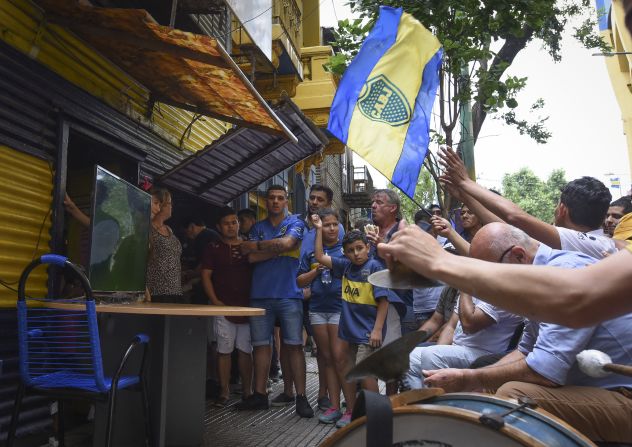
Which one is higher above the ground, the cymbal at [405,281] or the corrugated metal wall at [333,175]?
the corrugated metal wall at [333,175]

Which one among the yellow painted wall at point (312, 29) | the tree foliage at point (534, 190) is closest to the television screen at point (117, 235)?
the yellow painted wall at point (312, 29)

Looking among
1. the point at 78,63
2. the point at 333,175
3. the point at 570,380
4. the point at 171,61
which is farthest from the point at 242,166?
the point at 333,175

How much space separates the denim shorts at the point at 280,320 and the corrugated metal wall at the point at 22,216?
215 cm

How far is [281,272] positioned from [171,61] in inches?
99.2

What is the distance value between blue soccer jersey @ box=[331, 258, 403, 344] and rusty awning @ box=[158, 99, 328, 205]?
2.33 m

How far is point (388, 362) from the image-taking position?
5.97 feet

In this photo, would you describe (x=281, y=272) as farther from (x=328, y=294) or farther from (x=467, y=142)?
(x=467, y=142)

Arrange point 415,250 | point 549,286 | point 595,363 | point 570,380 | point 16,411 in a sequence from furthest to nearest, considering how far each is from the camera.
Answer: point 16,411 < point 570,380 < point 595,363 < point 415,250 < point 549,286

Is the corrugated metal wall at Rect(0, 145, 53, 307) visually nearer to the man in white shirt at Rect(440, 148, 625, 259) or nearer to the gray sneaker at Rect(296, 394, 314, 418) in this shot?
the gray sneaker at Rect(296, 394, 314, 418)

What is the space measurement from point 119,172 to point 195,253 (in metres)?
1.43

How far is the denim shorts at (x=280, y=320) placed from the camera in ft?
18.8

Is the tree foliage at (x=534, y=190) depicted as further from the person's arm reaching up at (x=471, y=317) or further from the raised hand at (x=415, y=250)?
the raised hand at (x=415, y=250)

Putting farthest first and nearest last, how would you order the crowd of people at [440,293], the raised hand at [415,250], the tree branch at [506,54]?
the tree branch at [506,54] → the raised hand at [415,250] → the crowd of people at [440,293]

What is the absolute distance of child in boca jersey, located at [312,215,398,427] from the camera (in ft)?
16.4
